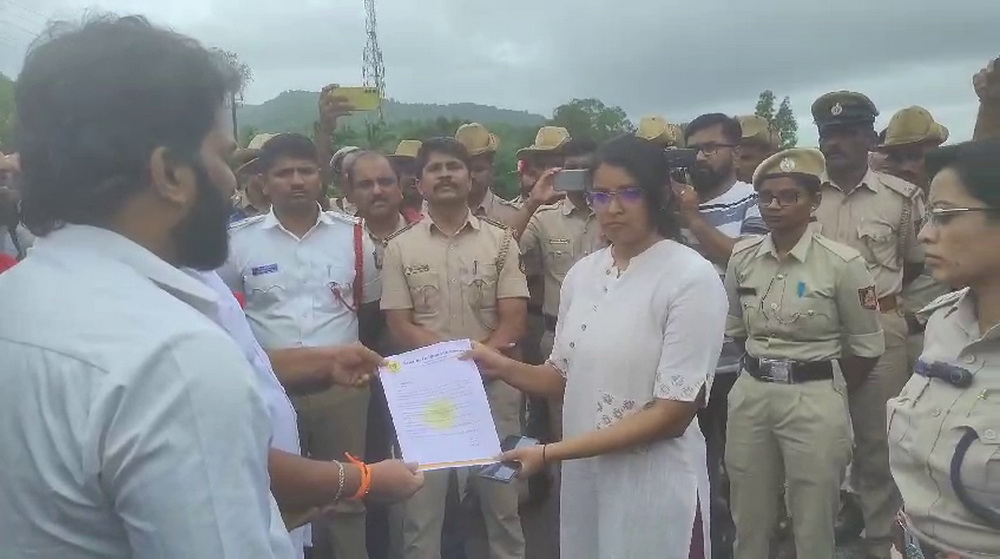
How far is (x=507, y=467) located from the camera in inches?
114

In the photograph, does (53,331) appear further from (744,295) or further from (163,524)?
(744,295)

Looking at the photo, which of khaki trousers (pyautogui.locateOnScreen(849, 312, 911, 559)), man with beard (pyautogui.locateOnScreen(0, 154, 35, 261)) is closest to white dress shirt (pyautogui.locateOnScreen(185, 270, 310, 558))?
man with beard (pyautogui.locateOnScreen(0, 154, 35, 261))

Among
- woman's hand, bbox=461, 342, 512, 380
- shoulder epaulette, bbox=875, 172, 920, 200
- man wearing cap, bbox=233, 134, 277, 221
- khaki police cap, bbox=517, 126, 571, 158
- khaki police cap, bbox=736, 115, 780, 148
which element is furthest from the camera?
khaki police cap, bbox=517, 126, 571, 158

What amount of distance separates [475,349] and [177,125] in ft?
6.41

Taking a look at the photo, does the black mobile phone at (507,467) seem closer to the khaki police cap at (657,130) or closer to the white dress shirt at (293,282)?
the white dress shirt at (293,282)

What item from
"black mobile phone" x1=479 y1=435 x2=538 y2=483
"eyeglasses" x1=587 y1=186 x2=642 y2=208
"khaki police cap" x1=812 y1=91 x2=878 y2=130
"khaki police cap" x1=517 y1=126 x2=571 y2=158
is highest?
"khaki police cap" x1=812 y1=91 x2=878 y2=130

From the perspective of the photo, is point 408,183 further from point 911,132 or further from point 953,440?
point 953,440

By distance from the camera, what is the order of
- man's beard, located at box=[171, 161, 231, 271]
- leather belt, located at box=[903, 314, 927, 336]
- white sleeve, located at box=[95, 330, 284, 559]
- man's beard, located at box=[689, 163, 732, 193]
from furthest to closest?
man's beard, located at box=[689, 163, 732, 193] < leather belt, located at box=[903, 314, 927, 336] < man's beard, located at box=[171, 161, 231, 271] < white sleeve, located at box=[95, 330, 284, 559]

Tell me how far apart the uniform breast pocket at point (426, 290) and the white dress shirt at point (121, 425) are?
11.2 ft

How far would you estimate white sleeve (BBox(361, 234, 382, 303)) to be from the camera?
15.4 ft

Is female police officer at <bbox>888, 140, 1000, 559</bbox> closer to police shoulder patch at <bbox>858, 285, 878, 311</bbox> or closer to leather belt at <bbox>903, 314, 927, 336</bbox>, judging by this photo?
police shoulder patch at <bbox>858, 285, 878, 311</bbox>

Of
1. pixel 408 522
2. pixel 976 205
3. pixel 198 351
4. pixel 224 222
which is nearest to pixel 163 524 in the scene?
pixel 198 351

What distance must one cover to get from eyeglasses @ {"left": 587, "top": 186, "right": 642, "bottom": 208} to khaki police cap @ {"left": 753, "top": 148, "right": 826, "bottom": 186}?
57.4 inches

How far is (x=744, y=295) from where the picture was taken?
4.22m
